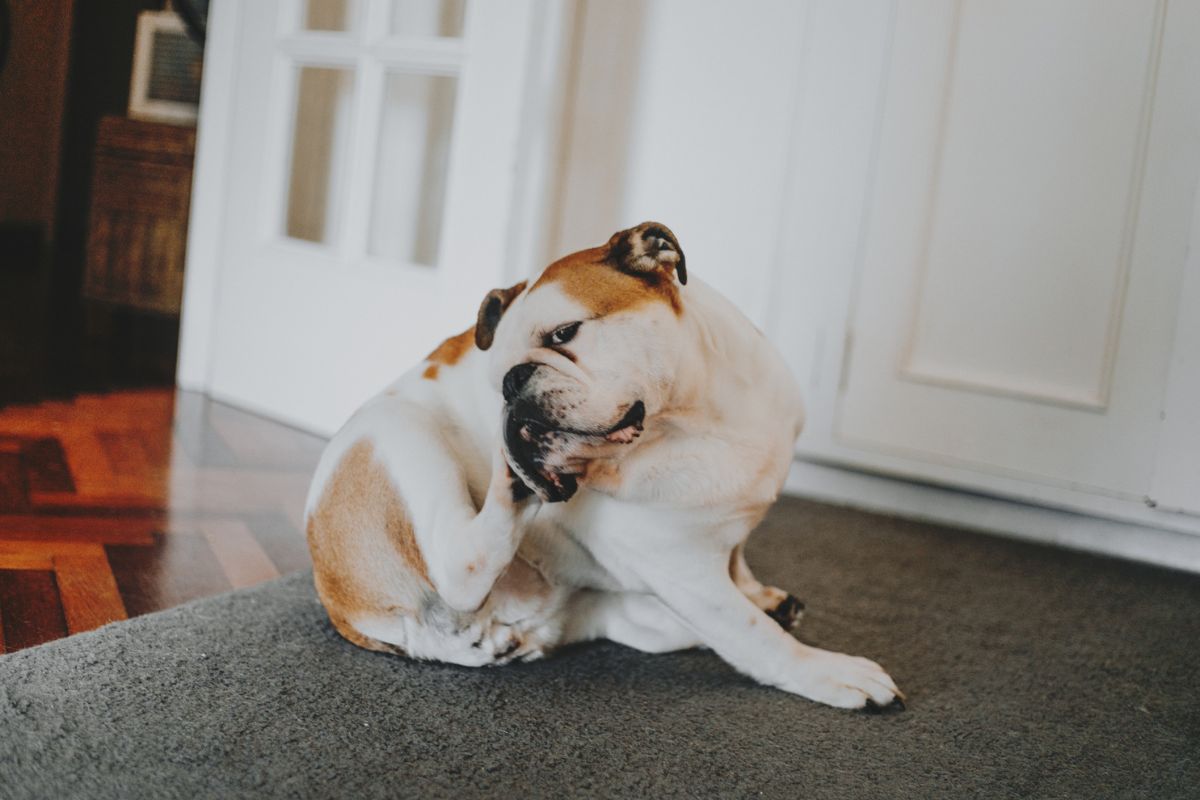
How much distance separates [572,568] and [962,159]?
50.1 inches

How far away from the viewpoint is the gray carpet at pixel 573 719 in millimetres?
978

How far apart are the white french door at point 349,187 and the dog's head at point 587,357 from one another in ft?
3.51

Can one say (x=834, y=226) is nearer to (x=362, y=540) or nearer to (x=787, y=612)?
(x=787, y=612)

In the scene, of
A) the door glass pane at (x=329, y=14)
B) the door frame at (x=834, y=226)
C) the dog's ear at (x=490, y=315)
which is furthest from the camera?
the door glass pane at (x=329, y=14)

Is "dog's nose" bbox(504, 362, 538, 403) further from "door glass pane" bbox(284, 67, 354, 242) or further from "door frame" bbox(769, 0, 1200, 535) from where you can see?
"door glass pane" bbox(284, 67, 354, 242)

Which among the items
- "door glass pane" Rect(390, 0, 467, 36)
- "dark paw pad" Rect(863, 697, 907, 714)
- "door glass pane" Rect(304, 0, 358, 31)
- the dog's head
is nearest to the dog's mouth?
the dog's head

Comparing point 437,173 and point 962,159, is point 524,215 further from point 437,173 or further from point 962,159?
point 962,159

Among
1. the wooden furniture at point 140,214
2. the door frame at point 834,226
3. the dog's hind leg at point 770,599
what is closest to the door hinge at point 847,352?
the door frame at point 834,226

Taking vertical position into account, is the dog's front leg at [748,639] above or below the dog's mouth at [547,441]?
below

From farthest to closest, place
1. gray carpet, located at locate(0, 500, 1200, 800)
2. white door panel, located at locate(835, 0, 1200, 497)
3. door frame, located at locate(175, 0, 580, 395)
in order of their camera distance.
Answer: door frame, located at locate(175, 0, 580, 395) → white door panel, located at locate(835, 0, 1200, 497) → gray carpet, located at locate(0, 500, 1200, 800)

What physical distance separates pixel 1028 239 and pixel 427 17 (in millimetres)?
1298

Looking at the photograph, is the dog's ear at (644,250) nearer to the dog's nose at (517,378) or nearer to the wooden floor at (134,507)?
the dog's nose at (517,378)

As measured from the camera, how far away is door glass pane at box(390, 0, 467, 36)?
2.22 meters

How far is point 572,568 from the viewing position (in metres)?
1.26
